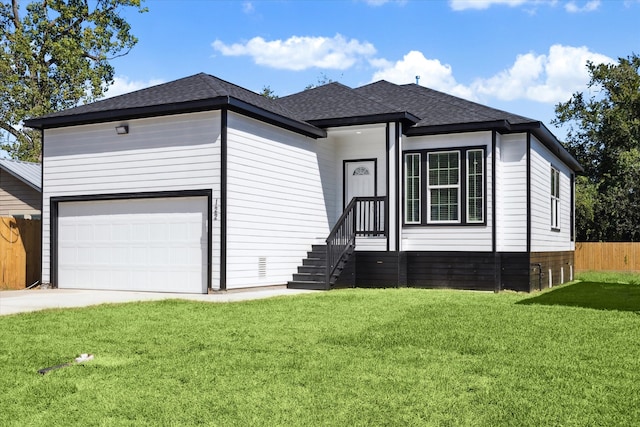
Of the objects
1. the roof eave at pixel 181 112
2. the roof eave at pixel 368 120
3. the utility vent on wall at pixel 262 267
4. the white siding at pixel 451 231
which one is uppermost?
the roof eave at pixel 368 120

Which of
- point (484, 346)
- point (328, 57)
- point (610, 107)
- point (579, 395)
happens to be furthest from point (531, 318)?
point (328, 57)

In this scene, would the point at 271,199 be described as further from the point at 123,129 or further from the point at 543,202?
the point at 543,202

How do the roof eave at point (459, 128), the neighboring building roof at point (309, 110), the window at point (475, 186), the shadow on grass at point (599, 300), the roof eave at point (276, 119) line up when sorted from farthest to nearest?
the window at point (475, 186), the roof eave at point (459, 128), the neighboring building roof at point (309, 110), the roof eave at point (276, 119), the shadow on grass at point (599, 300)

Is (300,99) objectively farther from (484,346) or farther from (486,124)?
(484,346)

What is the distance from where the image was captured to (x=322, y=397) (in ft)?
15.5

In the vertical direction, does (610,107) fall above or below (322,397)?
above

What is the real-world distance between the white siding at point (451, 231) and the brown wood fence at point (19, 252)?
8391 millimetres

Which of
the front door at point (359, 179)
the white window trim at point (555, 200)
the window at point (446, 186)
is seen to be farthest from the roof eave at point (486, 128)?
the white window trim at point (555, 200)

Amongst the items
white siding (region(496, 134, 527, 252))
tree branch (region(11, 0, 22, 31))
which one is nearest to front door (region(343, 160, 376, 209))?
white siding (region(496, 134, 527, 252))

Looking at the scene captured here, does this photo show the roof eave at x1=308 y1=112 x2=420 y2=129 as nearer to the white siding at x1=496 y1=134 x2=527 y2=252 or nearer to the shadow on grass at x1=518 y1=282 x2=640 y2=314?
the white siding at x1=496 y1=134 x2=527 y2=252

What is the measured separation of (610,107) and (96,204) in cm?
2557

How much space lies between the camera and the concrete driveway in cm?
1043

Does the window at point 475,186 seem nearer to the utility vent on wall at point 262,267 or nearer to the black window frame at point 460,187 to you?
the black window frame at point 460,187

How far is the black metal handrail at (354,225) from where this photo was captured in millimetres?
14375
